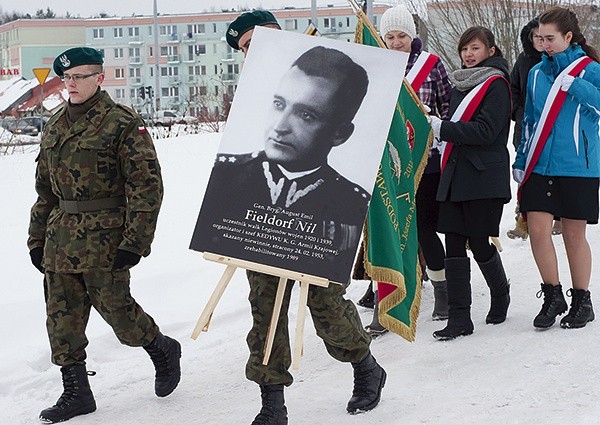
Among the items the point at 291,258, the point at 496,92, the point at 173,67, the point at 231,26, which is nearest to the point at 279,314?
the point at 291,258

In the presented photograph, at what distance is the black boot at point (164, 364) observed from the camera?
5332 millimetres

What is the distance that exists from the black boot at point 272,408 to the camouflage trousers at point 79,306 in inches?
35.0

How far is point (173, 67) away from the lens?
97812mm

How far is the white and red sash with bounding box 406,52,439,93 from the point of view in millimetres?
6320

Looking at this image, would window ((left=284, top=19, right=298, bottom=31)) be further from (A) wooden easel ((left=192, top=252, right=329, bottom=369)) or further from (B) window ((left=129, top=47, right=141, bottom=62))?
(A) wooden easel ((left=192, top=252, right=329, bottom=369))

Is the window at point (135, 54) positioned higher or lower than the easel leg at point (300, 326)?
lower

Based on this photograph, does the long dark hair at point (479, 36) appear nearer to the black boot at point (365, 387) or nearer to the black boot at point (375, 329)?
the black boot at point (375, 329)

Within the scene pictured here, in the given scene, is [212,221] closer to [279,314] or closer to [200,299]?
[279,314]

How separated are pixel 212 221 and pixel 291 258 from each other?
0.41m

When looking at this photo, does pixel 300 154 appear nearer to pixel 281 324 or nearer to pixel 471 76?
pixel 281 324

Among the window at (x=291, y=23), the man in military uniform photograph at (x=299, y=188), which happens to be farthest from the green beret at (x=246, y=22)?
the window at (x=291, y=23)

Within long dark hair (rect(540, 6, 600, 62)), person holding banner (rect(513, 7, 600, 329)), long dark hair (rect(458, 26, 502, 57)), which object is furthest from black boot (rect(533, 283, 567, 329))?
long dark hair (rect(458, 26, 502, 57))

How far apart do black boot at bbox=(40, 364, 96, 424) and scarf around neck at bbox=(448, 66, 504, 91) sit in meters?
2.80

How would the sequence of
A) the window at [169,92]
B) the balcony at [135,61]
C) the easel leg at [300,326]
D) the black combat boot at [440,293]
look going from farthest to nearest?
the balcony at [135,61] < the window at [169,92] < the black combat boot at [440,293] < the easel leg at [300,326]
